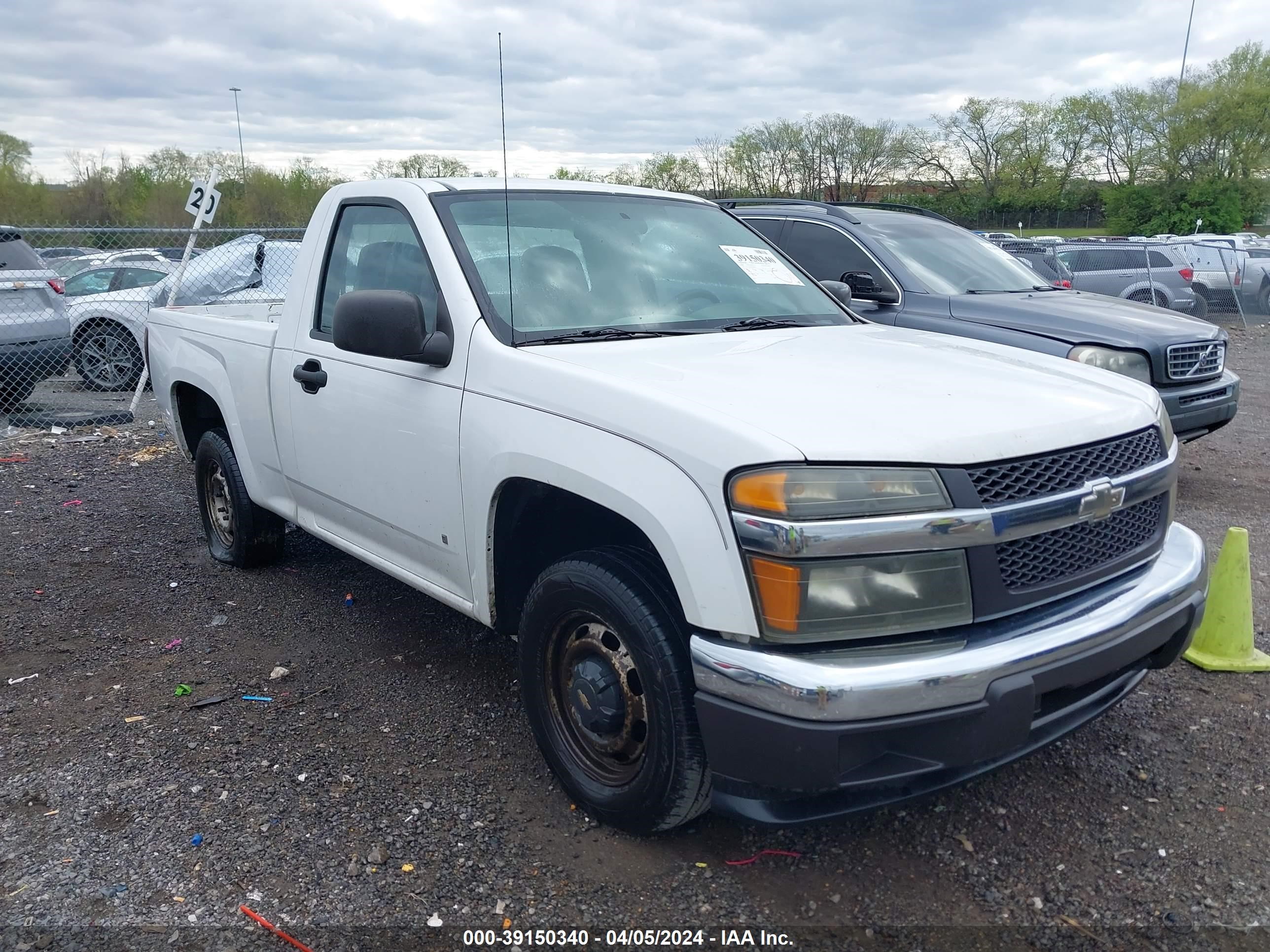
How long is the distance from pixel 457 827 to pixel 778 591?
1.36 m

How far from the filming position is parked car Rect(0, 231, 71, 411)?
9.31 metres

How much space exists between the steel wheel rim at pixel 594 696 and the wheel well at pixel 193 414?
312cm

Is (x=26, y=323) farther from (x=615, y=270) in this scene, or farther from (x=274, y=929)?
(x=274, y=929)

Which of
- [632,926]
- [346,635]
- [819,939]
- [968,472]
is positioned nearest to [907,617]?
[968,472]

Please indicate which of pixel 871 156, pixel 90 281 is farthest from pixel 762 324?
pixel 871 156

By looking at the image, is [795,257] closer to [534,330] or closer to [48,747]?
[534,330]

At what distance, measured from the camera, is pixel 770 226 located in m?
7.68

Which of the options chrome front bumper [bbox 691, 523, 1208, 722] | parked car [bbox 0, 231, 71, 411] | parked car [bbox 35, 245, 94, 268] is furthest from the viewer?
parked car [bbox 35, 245, 94, 268]

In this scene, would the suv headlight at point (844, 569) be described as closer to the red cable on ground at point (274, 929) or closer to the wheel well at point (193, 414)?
the red cable on ground at point (274, 929)

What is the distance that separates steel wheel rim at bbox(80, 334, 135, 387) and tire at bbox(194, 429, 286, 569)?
22.2ft

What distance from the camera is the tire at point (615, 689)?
2.53m

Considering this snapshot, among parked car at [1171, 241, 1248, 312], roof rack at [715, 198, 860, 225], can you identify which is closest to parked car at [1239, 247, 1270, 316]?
parked car at [1171, 241, 1248, 312]

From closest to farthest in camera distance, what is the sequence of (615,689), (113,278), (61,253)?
(615,689) < (113,278) < (61,253)

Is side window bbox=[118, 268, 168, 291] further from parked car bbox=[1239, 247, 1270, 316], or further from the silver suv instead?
parked car bbox=[1239, 247, 1270, 316]
